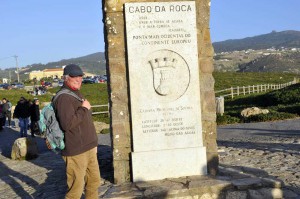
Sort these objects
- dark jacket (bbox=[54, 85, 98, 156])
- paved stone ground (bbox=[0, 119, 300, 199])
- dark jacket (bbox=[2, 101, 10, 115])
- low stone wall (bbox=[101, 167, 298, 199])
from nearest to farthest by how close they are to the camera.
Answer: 1. dark jacket (bbox=[54, 85, 98, 156])
2. low stone wall (bbox=[101, 167, 298, 199])
3. paved stone ground (bbox=[0, 119, 300, 199])
4. dark jacket (bbox=[2, 101, 10, 115])

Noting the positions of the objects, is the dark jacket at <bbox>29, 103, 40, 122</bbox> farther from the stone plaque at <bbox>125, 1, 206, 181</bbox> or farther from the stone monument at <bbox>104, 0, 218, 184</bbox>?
the stone plaque at <bbox>125, 1, 206, 181</bbox>

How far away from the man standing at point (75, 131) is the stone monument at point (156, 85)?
1.24 m

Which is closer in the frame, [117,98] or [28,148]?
[117,98]

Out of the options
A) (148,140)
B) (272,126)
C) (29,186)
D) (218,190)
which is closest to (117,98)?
(148,140)

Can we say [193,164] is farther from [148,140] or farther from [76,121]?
[76,121]

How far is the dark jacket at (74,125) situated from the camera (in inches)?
179

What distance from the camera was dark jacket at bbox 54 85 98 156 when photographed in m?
4.54

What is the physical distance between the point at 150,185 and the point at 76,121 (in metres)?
1.76

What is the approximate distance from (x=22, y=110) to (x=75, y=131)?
12369 mm

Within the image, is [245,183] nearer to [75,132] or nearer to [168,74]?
[168,74]

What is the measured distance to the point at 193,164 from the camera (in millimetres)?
6156

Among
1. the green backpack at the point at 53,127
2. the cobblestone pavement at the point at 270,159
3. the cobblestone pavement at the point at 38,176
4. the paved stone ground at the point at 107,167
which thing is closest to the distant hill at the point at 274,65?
the cobblestone pavement at the point at 270,159

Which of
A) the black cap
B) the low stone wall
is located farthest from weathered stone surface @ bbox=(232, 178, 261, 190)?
the black cap

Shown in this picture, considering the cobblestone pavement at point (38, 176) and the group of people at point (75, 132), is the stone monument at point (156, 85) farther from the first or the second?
the group of people at point (75, 132)
